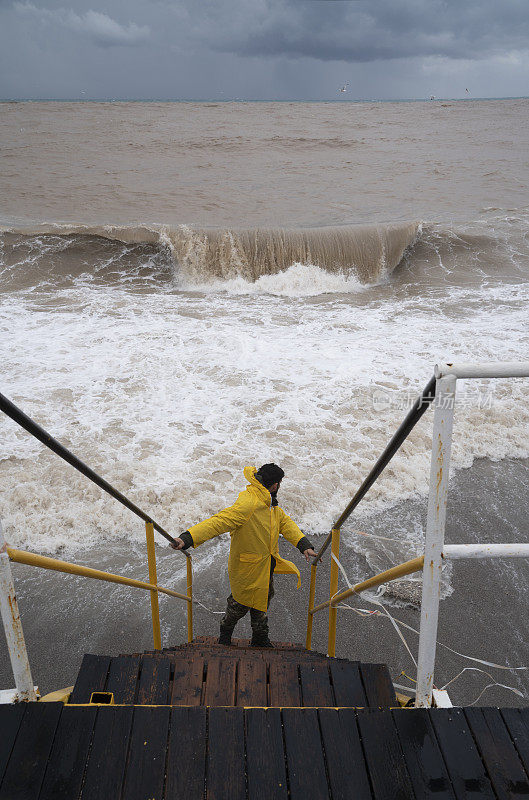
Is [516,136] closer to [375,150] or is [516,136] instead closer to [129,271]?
[375,150]

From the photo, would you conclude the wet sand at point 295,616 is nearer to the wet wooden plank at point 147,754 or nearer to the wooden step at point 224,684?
the wooden step at point 224,684

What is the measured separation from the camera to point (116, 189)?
2227 centimetres

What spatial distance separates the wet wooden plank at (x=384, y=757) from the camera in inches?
58.6

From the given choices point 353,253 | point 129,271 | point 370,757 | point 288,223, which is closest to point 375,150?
point 288,223

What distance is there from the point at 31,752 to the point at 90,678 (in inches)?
26.2

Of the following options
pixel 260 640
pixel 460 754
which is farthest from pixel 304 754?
pixel 260 640

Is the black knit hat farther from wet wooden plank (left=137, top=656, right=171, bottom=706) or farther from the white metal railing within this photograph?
the white metal railing

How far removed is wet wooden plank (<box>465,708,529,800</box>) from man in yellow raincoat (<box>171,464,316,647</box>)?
1.59 m

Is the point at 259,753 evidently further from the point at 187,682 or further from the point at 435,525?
the point at 435,525

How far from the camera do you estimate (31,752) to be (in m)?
1.54

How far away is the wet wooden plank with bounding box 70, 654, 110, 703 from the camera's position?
2096mm

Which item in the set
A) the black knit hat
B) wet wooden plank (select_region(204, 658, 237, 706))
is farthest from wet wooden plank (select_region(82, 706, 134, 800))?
the black knit hat

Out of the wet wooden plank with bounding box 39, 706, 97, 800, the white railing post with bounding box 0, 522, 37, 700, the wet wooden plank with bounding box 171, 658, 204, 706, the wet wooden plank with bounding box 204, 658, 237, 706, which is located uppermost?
the white railing post with bounding box 0, 522, 37, 700

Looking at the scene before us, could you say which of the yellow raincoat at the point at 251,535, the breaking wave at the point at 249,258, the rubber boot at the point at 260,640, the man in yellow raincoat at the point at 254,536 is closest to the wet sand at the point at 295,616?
the rubber boot at the point at 260,640
